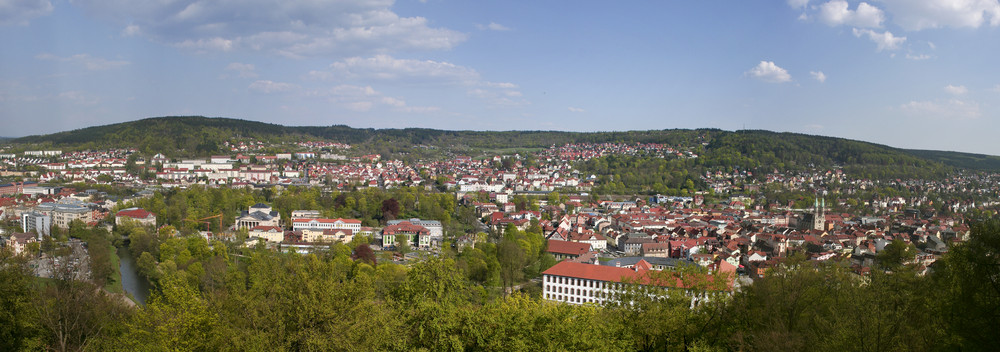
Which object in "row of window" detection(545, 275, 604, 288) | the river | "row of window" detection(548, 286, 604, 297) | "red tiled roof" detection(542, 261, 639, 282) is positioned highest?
"red tiled roof" detection(542, 261, 639, 282)

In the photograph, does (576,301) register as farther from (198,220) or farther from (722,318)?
(198,220)

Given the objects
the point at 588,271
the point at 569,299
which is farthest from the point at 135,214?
the point at 588,271

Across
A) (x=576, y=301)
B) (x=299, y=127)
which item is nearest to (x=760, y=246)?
(x=576, y=301)

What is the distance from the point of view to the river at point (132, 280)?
62.4 ft

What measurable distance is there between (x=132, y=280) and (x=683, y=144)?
6827 centimetres

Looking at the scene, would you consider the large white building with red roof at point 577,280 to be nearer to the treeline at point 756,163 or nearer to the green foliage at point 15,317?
the green foliage at point 15,317

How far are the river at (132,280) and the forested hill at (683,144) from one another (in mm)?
41400

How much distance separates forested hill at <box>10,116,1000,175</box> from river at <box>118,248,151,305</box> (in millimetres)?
Answer: 41400

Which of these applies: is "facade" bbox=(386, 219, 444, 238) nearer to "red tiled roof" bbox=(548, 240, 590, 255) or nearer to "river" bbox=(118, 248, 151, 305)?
"red tiled roof" bbox=(548, 240, 590, 255)

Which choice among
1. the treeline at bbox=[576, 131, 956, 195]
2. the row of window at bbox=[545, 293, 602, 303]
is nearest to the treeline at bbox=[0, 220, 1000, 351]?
the row of window at bbox=[545, 293, 602, 303]

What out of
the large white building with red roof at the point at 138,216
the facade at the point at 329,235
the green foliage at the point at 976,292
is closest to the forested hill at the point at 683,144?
the large white building with red roof at the point at 138,216

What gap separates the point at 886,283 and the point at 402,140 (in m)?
89.5

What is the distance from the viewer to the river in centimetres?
1902

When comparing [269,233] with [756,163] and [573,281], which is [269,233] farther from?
[756,163]
